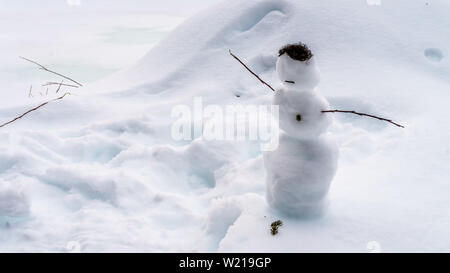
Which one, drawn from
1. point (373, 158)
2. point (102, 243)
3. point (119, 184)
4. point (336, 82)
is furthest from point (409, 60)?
point (102, 243)

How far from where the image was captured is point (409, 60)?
410 cm

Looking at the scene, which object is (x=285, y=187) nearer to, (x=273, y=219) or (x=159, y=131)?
(x=273, y=219)

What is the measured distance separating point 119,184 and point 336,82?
2527 millimetres

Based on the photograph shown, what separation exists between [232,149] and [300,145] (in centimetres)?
121

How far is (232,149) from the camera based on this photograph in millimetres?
3195
